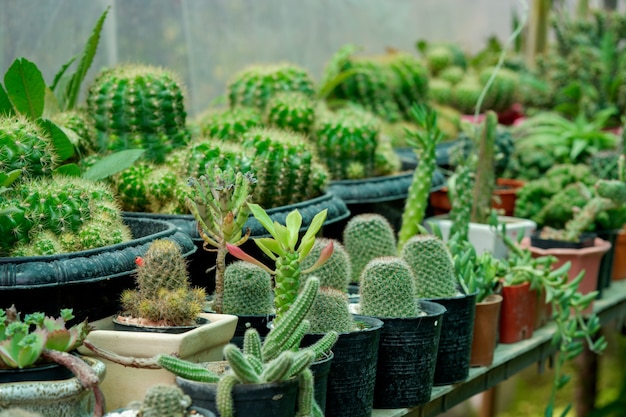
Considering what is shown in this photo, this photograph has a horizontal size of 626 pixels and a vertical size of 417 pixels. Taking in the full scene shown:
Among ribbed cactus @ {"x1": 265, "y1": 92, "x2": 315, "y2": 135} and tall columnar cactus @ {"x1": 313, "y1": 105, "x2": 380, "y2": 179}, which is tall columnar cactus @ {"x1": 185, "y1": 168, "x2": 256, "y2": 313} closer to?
ribbed cactus @ {"x1": 265, "y1": 92, "x2": 315, "y2": 135}

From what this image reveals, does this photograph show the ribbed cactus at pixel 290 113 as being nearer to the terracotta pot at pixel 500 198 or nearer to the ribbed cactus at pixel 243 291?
the terracotta pot at pixel 500 198

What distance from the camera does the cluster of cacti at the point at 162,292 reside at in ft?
6.41

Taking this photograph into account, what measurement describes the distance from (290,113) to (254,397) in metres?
1.70

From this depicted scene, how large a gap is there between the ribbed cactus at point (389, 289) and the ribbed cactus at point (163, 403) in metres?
0.78

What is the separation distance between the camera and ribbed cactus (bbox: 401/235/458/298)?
2525 millimetres

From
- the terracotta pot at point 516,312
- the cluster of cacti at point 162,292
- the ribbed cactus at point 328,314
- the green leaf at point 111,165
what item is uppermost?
the green leaf at point 111,165

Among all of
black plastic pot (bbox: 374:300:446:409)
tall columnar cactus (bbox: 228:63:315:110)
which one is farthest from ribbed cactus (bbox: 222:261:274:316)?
tall columnar cactus (bbox: 228:63:315:110)

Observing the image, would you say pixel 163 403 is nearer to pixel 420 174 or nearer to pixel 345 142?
pixel 420 174

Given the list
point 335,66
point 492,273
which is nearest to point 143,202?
point 492,273

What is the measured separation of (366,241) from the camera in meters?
2.73

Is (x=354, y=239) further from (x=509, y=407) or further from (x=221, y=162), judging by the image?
(x=509, y=407)

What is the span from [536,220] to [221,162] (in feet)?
5.89

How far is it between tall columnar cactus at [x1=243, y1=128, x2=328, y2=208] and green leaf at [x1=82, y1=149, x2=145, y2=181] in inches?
14.5

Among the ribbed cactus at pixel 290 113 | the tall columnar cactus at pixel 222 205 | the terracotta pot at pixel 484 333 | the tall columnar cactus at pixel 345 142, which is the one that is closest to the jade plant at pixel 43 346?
the tall columnar cactus at pixel 222 205
